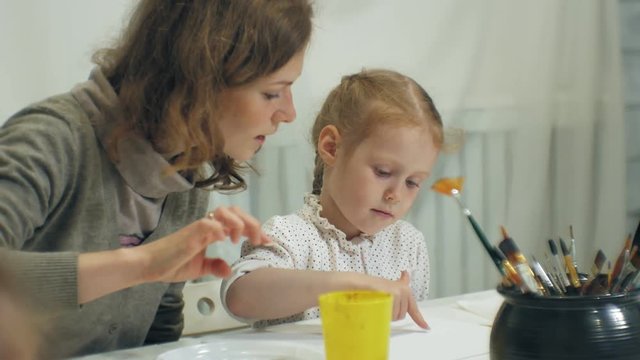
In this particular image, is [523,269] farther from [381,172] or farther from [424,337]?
[381,172]

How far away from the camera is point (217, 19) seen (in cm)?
109

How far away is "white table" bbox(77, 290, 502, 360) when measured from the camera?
0.98 metres

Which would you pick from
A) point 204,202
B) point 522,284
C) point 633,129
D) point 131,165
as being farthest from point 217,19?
point 633,129

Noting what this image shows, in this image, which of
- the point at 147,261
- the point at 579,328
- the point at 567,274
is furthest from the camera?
the point at 147,261

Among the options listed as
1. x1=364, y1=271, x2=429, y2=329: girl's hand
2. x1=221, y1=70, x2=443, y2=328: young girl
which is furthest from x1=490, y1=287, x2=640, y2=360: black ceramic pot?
x1=221, y1=70, x2=443, y2=328: young girl

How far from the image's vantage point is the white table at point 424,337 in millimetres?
983

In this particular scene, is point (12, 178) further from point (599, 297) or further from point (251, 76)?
point (599, 297)

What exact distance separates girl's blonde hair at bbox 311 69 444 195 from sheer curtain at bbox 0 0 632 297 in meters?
0.38

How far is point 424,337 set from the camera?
3.46ft

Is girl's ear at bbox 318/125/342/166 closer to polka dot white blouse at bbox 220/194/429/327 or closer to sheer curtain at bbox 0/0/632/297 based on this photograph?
polka dot white blouse at bbox 220/194/429/327

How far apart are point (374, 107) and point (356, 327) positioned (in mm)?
653

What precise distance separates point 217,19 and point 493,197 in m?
1.31

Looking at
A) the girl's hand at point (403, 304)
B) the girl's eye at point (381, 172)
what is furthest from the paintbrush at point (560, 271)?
the girl's eye at point (381, 172)

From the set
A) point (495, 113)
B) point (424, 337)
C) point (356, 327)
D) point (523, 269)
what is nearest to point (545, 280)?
point (523, 269)
